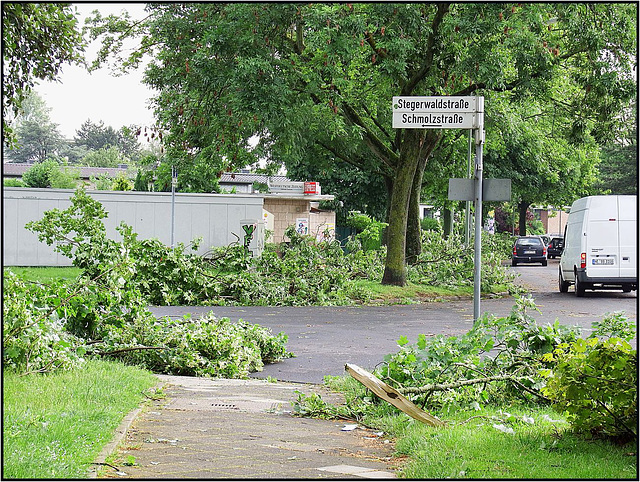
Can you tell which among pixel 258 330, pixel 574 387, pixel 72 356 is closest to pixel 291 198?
pixel 258 330

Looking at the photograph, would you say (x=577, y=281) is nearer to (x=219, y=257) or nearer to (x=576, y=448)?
(x=219, y=257)

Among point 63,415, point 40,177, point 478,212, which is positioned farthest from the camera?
point 40,177

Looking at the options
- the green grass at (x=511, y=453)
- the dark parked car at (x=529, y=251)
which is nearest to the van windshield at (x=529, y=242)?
the dark parked car at (x=529, y=251)

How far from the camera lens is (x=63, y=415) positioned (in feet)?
18.7

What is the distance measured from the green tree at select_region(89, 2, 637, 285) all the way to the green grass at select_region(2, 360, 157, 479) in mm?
10698

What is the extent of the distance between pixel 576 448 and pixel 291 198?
32499 millimetres

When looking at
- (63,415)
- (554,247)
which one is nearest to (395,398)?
(63,415)

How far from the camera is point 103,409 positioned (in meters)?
6.17

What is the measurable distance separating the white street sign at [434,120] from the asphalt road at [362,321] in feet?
9.13

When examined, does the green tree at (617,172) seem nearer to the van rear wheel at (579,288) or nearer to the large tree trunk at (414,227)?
the large tree trunk at (414,227)

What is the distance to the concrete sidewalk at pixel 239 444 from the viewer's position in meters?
4.77

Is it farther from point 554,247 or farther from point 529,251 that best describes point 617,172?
point 529,251

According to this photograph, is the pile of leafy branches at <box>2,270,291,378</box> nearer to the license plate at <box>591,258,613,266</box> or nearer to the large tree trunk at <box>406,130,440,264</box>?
the license plate at <box>591,258,613,266</box>

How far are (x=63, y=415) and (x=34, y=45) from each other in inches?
243
